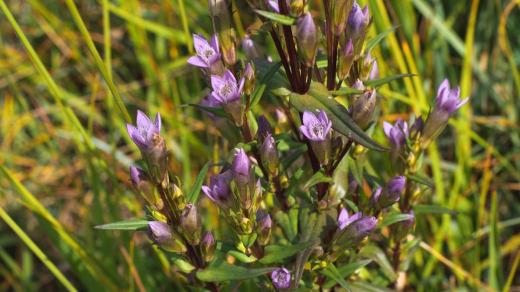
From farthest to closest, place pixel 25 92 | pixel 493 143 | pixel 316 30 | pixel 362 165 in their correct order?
pixel 25 92 → pixel 493 143 → pixel 362 165 → pixel 316 30

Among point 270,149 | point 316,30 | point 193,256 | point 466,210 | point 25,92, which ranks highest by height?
point 316,30

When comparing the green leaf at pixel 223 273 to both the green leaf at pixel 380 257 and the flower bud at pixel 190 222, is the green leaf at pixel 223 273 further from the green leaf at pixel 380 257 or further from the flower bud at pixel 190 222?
the green leaf at pixel 380 257

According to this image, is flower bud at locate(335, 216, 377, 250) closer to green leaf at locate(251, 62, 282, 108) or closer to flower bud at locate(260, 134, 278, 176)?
flower bud at locate(260, 134, 278, 176)

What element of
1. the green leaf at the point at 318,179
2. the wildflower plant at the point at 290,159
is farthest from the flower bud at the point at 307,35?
the green leaf at the point at 318,179

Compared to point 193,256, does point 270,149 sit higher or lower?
higher

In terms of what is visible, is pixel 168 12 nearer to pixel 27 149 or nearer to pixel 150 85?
pixel 150 85

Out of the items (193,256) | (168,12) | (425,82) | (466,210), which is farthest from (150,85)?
(193,256)

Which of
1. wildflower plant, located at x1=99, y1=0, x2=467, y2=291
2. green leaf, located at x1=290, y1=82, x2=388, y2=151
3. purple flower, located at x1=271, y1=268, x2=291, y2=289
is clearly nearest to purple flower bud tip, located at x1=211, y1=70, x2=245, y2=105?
wildflower plant, located at x1=99, y1=0, x2=467, y2=291
